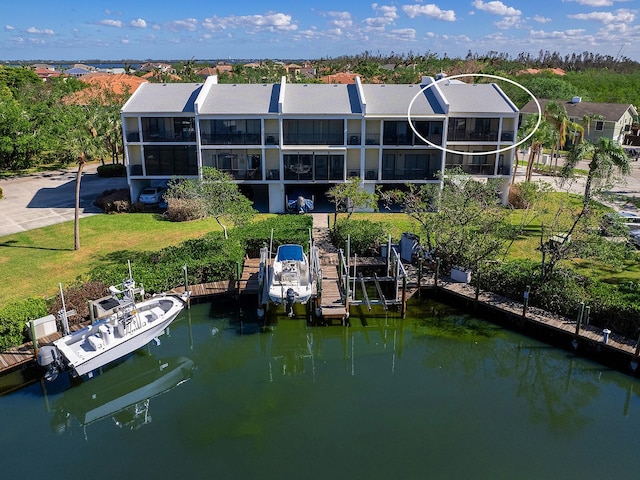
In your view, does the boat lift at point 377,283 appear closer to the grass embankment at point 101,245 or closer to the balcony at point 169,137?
the grass embankment at point 101,245

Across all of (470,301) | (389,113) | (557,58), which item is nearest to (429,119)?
(389,113)

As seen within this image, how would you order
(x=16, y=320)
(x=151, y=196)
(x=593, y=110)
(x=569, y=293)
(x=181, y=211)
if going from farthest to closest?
(x=593, y=110) < (x=151, y=196) < (x=181, y=211) < (x=569, y=293) < (x=16, y=320)

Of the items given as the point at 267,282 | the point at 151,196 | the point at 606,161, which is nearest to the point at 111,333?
the point at 267,282

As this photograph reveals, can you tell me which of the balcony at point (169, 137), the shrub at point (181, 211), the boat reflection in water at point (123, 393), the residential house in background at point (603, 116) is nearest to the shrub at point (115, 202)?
the shrub at point (181, 211)

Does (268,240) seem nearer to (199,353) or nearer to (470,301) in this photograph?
(199,353)

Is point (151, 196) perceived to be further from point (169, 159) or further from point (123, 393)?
point (123, 393)

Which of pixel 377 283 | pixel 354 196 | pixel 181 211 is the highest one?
pixel 354 196
